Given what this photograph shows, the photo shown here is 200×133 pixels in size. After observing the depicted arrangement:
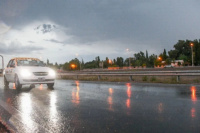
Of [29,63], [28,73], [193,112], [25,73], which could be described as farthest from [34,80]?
[193,112]

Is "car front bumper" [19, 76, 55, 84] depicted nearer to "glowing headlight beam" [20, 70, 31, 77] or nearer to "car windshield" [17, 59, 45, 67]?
"glowing headlight beam" [20, 70, 31, 77]

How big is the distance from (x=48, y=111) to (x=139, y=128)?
10.0 feet

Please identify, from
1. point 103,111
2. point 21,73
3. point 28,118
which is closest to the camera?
point 28,118

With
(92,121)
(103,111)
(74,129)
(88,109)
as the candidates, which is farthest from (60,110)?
(74,129)

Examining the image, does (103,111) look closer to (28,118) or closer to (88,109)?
(88,109)

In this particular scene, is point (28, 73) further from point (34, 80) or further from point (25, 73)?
point (34, 80)

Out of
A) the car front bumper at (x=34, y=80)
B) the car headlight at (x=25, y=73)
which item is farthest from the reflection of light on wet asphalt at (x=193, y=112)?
the car headlight at (x=25, y=73)

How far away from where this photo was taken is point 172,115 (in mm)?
5750

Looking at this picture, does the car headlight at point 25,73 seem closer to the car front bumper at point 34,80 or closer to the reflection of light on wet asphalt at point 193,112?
the car front bumper at point 34,80

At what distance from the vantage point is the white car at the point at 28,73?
43.6 ft

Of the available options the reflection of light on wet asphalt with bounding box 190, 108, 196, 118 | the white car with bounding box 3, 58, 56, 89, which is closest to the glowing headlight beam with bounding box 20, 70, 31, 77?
the white car with bounding box 3, 58, 56, 89

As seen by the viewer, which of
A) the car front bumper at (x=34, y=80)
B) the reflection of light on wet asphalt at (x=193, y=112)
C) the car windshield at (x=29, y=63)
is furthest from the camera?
the car windshield at (x=29, y=63)

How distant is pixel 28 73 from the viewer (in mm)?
13320

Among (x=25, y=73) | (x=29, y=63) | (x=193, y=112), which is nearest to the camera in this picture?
(x=193, y=112)
